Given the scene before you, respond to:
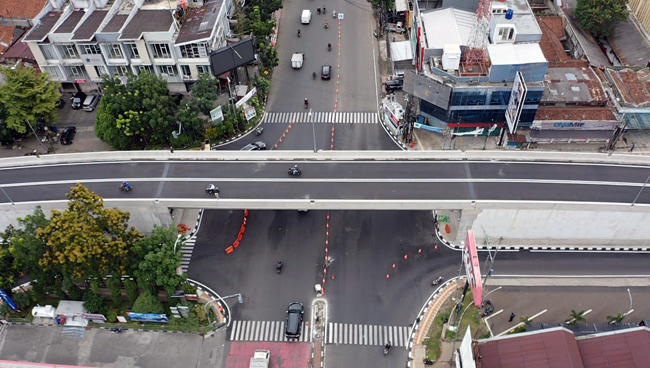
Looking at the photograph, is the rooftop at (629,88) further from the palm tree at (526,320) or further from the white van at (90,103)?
the white van at (90,103)

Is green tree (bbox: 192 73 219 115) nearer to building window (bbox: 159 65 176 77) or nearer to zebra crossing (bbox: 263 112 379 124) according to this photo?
building window (bbox: 159 65 176 77)

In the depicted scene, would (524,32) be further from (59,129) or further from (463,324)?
(59,129)

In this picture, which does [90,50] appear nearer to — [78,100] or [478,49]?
[78,100]

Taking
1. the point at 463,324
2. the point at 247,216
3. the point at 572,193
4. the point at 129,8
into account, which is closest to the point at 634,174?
the point at 572,193

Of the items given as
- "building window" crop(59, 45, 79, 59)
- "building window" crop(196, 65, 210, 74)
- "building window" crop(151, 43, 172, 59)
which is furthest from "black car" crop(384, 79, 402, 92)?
"building window" crop(59, 45, 79, 59)

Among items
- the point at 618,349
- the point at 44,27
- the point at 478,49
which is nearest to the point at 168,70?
the point at 44,27

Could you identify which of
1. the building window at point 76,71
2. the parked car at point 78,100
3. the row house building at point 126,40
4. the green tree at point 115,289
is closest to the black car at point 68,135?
the parked car at point 78,100
